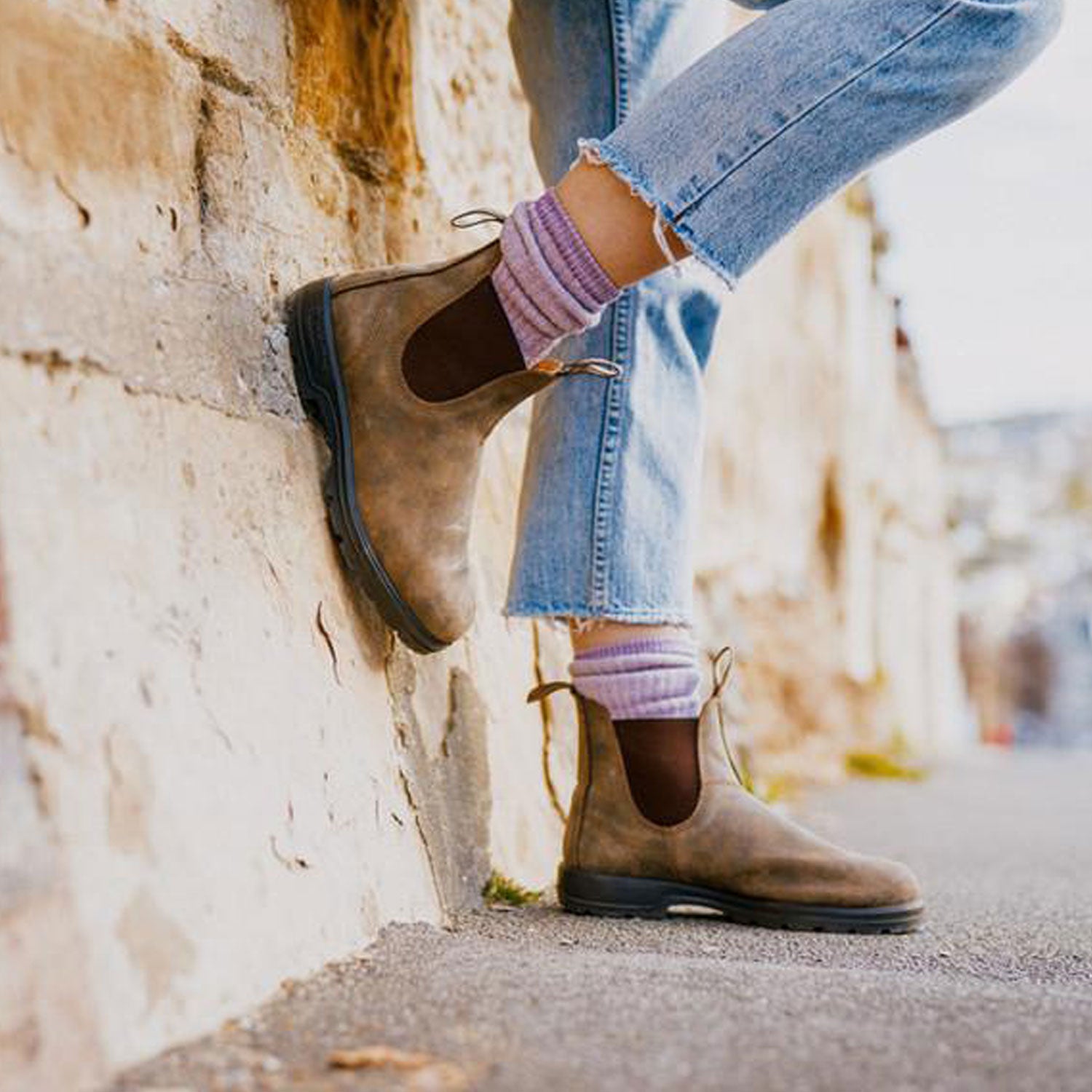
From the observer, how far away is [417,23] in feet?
4.87

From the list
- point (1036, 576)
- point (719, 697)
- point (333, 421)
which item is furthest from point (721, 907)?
point (1036, 576)

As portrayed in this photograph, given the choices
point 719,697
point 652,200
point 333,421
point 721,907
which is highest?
point 652,200

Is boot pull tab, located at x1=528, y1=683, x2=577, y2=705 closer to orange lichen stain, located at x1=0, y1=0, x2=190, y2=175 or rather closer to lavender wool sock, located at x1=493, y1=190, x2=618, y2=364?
lavender wool sock, located at x1=493, y1=190, x2=618, y2=364

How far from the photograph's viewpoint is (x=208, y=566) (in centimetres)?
95

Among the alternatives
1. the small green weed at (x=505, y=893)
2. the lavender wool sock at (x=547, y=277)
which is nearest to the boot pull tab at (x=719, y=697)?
the small green weed at (x=505, y=893)

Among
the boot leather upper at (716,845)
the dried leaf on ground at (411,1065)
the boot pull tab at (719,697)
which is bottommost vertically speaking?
the dried leaf on ground at (411,1065)

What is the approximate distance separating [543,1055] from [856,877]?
0.56 meters

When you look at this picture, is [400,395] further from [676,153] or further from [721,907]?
[721,907]

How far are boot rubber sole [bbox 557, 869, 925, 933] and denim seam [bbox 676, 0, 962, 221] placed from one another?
59 centimetres

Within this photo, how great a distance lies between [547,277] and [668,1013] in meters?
0.56

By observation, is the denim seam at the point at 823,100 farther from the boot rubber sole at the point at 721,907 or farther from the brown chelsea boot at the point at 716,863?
the boot rubber sole at the point at 721,907

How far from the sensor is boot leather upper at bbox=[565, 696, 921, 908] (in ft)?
4.13

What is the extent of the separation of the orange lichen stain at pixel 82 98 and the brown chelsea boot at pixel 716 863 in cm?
61

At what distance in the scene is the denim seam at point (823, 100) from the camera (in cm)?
107
